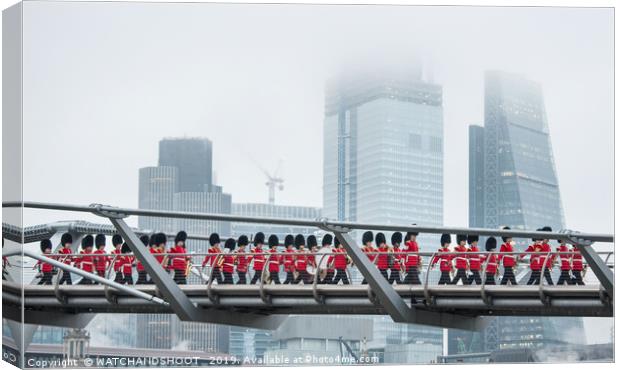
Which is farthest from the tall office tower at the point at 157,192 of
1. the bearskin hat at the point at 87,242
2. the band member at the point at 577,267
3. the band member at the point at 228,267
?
the band member at the point at 577,267

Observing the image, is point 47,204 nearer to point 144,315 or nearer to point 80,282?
point 80,282

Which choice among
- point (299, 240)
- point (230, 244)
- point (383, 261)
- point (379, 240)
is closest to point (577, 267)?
point (383, 261)

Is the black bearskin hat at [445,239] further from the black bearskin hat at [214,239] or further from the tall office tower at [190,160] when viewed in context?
the tall office tower at [190,160]

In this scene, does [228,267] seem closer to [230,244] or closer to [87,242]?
[230,244]

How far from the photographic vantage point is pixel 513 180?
69375 millimetres

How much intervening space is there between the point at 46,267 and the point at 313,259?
21.7 ft

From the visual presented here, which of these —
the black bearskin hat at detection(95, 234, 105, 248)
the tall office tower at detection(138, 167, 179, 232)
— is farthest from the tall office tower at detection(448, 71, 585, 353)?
the black bearskin hat at detection(95, 234, 105, 248)

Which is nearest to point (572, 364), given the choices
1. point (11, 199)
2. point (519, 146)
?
point (519, 146)

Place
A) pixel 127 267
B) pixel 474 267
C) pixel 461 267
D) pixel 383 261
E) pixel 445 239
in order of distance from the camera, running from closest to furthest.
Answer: pixel 474 267 → pixel 461 267 → pixel 383 261 → pixel 445 239 → pixel 127 267

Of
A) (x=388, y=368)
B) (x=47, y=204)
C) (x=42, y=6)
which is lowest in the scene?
(x=388, y=368)

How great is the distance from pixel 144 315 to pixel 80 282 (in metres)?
6.05

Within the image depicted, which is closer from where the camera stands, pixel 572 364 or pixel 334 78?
pixel 572 364

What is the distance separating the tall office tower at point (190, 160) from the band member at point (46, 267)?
478 centimetres

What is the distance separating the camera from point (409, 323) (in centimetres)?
6012
